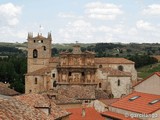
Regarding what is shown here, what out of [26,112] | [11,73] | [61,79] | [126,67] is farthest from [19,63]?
[26,112]

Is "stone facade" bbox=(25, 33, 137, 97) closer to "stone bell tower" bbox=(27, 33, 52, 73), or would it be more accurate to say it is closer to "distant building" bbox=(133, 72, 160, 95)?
"stone bell tower" bbox=(27, 33, 52, 73)

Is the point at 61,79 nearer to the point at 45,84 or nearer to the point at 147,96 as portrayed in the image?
the point at 45,84

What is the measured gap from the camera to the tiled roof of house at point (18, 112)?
2230 cm

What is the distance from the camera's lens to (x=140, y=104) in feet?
104

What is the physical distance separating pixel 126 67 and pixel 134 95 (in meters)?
46.2

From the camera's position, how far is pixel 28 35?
8112 cm

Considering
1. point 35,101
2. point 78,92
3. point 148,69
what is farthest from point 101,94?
point 148,69

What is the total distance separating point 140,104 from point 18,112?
35.8 feet

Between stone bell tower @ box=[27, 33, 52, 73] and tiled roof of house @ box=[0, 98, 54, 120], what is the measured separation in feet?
171

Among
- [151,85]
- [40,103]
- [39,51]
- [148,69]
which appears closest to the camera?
[40,103]

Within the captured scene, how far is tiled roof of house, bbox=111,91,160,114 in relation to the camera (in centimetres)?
3000

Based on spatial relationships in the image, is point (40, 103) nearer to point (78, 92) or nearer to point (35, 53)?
point (78, 92)

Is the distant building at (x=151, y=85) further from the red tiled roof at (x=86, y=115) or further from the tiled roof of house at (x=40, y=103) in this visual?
the tiled roof of house at (x=40, y=103)

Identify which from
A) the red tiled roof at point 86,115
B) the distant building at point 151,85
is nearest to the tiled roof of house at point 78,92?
the red tiled roof at point 86,115
